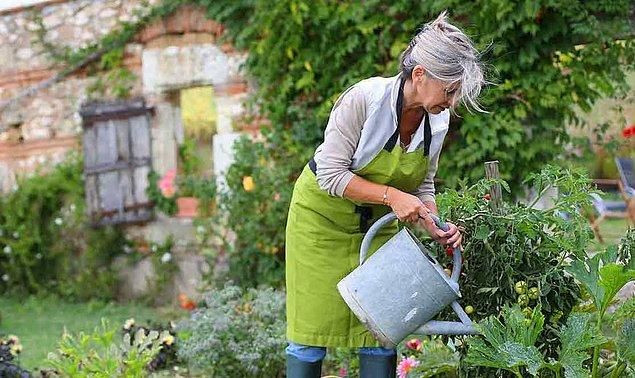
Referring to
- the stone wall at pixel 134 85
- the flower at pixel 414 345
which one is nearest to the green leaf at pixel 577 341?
the flower at pixel 414 345

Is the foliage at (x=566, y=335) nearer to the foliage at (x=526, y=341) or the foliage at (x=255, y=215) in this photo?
the foliage at (x=526, y=341)

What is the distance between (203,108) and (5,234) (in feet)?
9.39

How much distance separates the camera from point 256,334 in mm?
4246

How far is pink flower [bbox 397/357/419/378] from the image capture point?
3488 mm

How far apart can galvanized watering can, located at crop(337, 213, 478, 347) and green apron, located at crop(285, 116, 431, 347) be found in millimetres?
154

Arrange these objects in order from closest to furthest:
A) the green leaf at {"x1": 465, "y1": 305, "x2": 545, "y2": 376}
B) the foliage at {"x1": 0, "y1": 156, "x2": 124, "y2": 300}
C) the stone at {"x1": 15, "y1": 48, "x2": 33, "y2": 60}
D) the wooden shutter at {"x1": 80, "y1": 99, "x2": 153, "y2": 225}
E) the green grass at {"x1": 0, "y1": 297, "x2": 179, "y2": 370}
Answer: the green leaf at {"x1": 465, "y1": 305, "x2": 545, "y2": 376}
the green grass at {"x1": 0, "y1": 297, "x2": 179, "y2": 370}
the wooden shutter at {"x1": 80, "y1": 99, "x2": 153, "y2": 225}
the foliage at {"x1": 0, "y1": 156, "x2": 124, "y2": 300}
the stone at {"x1": 15, "y1": 48, "x2": 33, "y2": 60}

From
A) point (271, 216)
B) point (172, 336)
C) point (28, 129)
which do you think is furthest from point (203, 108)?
point (172, 336)

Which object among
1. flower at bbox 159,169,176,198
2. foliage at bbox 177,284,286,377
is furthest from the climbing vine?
foliage at bbox 177,284,286,377

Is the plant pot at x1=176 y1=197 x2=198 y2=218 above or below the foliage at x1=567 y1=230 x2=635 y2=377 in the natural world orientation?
below

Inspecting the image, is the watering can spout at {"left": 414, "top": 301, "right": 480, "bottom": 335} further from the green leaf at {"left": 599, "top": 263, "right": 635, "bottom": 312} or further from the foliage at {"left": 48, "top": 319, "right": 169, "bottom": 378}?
the foliage at {"left": 48, "top": 319, "right": 169, "bottom": 378}

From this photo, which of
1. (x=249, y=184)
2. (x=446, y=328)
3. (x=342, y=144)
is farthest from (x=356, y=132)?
(x=249, y=184)

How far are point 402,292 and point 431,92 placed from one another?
569 mm

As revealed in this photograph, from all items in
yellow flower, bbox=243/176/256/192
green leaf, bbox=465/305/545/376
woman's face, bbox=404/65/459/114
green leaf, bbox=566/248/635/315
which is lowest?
yellow flower, bbox=243/176/256/192

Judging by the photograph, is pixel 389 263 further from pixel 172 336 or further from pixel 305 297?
pixel 172 336
